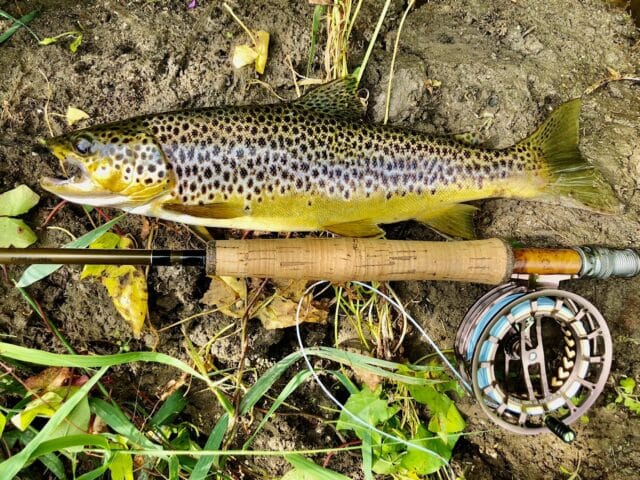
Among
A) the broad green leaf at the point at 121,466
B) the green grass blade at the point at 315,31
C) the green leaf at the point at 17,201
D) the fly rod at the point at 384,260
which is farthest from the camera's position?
the green grass blade at the point at 315,31

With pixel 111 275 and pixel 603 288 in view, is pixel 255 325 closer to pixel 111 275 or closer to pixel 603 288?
pixel 111 275

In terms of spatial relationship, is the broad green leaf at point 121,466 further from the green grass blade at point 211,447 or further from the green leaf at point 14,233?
the green leaf at point 14,233

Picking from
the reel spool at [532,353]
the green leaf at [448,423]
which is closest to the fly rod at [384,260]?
the reel spool at [532,353]

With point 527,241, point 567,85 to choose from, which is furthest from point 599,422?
point 567,85

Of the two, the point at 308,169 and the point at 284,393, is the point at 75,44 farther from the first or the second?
the point at 284,393

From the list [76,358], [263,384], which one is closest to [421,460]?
[263,384]

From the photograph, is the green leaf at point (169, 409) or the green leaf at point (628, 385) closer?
the green leaf at point (169, 409)
